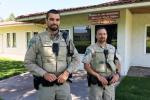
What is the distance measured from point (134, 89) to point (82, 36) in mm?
6149

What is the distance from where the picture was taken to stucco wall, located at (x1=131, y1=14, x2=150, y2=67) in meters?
14.2

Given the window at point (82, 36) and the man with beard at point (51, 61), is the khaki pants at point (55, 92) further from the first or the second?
the window at point (82, 36)

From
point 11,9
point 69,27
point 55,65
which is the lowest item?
point 55,65

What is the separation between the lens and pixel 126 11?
12148 mm

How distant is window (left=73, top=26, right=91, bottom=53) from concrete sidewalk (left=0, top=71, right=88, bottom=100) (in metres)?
2.59

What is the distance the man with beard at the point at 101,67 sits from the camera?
14.5ft

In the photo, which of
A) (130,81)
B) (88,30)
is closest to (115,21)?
(88,30)

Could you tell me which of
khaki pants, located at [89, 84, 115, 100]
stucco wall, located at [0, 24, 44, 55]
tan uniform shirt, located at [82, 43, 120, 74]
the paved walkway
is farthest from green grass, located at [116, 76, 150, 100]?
stucco wall, located at [0, 24, 44, 55]

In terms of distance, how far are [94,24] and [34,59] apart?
928 cm

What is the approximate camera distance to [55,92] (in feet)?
12.6

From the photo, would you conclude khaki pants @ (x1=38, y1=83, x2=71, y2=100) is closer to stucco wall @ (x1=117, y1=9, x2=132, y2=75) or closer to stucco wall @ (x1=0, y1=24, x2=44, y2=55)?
stucco wall @ (x1=117, y1=9, x2=132, y2=75)

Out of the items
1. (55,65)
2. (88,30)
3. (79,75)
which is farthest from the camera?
(88,30)

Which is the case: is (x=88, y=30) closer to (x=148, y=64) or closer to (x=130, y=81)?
(x=148, y=64)

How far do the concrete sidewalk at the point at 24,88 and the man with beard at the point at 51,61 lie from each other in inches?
154
